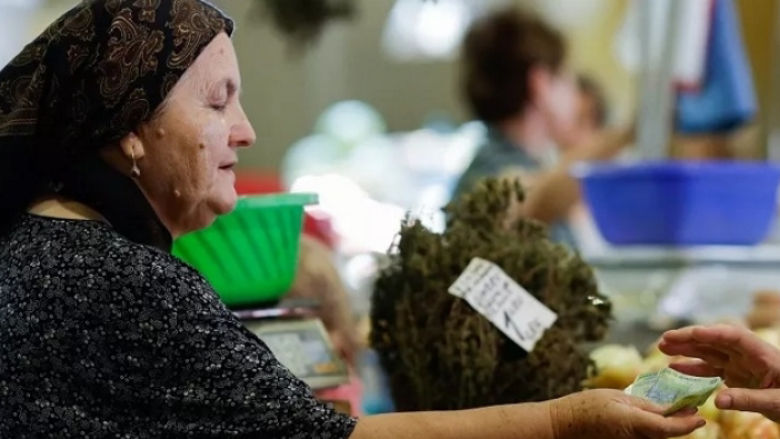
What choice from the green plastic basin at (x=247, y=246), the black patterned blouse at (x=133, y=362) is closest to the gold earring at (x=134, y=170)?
the black patterned blouse at (x=133, y=362)

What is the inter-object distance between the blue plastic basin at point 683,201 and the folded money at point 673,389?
1281mm

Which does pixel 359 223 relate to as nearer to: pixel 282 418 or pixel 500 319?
pixel 500 319

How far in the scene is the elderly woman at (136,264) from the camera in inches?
47.0

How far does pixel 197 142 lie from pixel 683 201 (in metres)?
1.51

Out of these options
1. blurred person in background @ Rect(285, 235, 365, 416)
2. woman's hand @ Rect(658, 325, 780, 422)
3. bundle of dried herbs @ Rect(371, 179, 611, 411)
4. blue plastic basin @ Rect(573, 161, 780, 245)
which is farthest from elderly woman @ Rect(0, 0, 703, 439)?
blue plastic basin @ Rect(573, 161, 780, 245)

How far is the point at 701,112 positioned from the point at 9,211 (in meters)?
1.96

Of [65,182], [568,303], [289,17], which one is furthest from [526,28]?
[65,182]

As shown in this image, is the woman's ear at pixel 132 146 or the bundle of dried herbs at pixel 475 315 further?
the bundle of dried herbs at pixel 475 315

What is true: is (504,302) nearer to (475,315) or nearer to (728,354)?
(475,315)

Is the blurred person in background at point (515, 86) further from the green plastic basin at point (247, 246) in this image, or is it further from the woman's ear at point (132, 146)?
the woman's ear at point (132, 146)

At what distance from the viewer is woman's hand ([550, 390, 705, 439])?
1161 millimetres

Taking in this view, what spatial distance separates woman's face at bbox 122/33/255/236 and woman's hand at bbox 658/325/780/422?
55cm

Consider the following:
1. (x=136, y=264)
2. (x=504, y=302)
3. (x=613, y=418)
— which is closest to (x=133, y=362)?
(x=136, y=264)

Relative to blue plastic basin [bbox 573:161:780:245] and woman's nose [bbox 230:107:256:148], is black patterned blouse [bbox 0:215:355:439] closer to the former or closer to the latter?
woman's nose [bbox 230:107:256:148]
